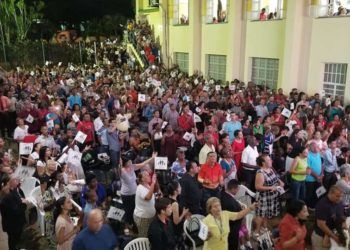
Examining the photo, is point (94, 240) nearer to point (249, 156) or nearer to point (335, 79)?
point (249, 156)

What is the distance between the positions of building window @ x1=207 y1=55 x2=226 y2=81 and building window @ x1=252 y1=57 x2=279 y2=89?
2.45 metres

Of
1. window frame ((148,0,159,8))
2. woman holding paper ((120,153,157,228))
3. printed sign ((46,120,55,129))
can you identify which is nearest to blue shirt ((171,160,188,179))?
woman holding paper ((120,153,157,228))

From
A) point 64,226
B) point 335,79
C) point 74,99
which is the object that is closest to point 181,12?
point 335,79

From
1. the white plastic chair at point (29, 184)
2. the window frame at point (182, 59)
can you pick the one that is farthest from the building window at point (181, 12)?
the white plastic chair at point (29, 184)

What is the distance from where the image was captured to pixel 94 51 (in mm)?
32250

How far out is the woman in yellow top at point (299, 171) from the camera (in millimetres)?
8227

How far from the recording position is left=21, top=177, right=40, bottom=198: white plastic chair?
26.1 ft

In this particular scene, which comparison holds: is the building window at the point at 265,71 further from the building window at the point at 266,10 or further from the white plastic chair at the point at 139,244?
the white plastic chair at the point at 139,244

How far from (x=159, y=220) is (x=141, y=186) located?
1105mm

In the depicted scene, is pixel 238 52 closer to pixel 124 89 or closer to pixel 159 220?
pixel 124 89

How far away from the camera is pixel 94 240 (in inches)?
195

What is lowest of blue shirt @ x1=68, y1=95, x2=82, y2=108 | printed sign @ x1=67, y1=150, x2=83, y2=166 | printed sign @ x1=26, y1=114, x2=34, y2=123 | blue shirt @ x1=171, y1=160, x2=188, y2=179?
blue shirt @ x1=171, y1=160, x2=188, y2=179

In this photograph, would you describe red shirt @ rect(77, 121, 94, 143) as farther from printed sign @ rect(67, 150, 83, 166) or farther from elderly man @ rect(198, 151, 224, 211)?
elderly man @ rect(198, 151, 224, 211)

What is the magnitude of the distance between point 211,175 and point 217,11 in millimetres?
16918
